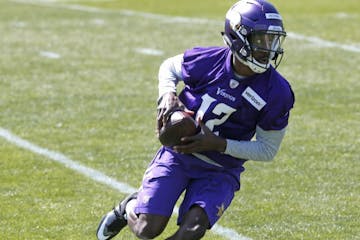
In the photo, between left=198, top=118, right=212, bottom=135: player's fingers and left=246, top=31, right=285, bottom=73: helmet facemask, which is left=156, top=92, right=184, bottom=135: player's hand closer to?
left=198, top=118, right=212, bottom=135: player's fingers

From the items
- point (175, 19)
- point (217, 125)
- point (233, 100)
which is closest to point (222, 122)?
point (217, 125)

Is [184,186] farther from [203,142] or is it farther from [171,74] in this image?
[171,74]

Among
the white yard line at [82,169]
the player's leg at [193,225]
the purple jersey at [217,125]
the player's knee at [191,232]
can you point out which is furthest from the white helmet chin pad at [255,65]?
the white yard line at [82,169]

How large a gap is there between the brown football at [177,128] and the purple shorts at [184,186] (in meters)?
0.26

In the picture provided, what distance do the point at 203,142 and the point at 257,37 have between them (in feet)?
Result: 2.37

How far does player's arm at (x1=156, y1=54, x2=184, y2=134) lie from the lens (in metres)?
6.42

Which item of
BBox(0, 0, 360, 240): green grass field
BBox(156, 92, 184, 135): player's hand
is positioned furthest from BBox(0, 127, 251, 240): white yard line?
BBox(156, 92, 184, 135): player's hand

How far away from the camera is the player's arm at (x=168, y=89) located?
642 centimetres

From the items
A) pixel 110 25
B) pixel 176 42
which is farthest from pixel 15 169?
pixel 110 25

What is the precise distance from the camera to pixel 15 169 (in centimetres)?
936

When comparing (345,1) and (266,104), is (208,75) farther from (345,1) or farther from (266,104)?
(345,1)

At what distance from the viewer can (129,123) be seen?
11.2m

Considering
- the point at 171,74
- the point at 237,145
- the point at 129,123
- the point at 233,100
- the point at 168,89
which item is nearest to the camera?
the point at 237,145

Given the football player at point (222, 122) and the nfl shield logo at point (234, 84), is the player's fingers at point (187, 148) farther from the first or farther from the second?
the nfl shield logo at point (234, 84)
